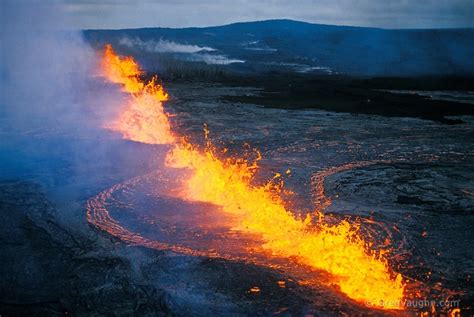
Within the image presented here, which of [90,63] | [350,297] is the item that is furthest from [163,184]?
[90,63]

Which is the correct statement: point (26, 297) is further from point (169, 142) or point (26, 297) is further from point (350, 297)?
point (169, 142)

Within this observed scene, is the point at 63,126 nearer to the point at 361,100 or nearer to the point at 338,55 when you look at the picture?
the point at 361,100

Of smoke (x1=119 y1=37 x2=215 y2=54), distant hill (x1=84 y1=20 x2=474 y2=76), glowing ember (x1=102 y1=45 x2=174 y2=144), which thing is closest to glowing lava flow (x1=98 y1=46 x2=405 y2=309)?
glowing ember (x1=102 y1=45 x2=174 y2=144)

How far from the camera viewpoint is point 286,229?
645 centimetres

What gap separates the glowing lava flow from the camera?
5.04 m

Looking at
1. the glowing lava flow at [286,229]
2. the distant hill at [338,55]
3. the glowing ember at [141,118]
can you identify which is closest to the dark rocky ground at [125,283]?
the glowing lava flow at [286,229]

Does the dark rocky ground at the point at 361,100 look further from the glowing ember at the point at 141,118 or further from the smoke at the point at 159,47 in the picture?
the smoke at the point at 159,47

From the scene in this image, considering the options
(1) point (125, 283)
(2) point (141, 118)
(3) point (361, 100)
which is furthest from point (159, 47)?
(1) point (125, 283)

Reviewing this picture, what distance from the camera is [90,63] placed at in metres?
23.5

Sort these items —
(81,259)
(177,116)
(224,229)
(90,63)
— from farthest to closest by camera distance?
(90,63) < (177,116) < (224,229) < (81,259)

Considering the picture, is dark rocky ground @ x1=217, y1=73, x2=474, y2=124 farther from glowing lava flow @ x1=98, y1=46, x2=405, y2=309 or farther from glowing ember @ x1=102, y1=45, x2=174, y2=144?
glowing lava flow @ x1=98, y1=46, x2=405, y2=309

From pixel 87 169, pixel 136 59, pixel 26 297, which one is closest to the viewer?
pixel 26 297

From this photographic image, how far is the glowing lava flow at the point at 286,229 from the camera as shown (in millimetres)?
5043

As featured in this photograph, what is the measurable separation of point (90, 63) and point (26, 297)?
20767mm
